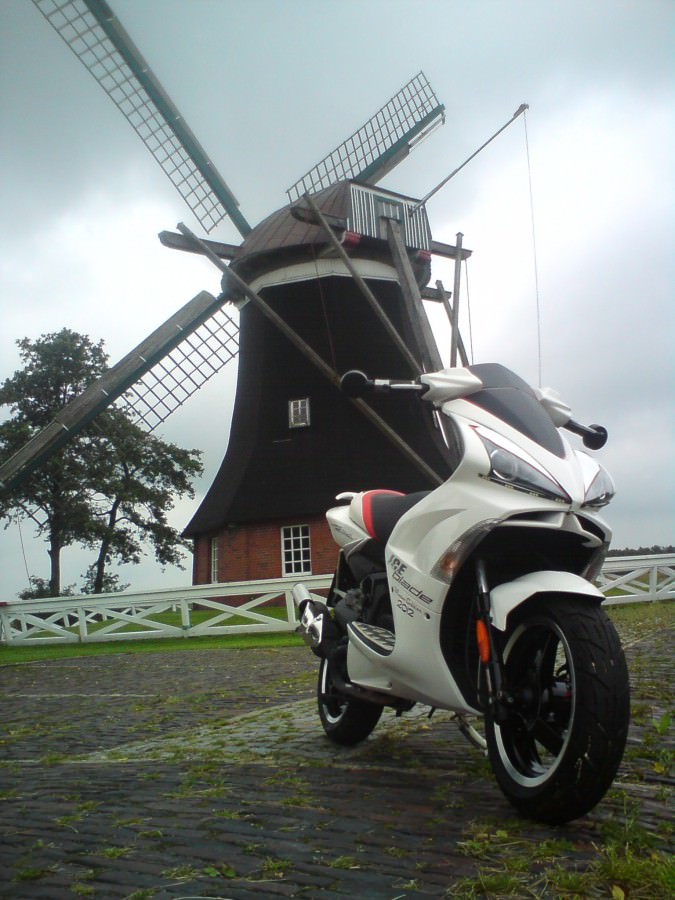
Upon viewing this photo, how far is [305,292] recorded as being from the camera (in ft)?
68.3

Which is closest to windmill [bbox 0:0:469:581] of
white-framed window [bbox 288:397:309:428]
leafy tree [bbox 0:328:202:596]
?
white-framed window [bbox 288:397:309:428]

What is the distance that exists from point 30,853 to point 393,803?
1316mm

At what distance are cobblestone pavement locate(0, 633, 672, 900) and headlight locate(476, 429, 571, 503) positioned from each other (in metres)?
1.10

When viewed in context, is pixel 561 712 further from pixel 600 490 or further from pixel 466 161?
pixel 466 161

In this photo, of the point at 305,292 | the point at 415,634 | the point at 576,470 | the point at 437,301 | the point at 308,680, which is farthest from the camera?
the point at 437,301

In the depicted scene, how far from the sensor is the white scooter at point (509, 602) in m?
→ 2.71

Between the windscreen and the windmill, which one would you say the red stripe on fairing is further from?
the windmill

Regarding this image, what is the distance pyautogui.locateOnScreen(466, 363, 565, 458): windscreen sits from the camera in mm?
3418

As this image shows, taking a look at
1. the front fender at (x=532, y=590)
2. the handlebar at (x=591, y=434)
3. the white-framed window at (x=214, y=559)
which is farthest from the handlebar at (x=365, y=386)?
the white-framed window at (x=214, y=559)

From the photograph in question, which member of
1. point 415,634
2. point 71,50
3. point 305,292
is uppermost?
point 71,50

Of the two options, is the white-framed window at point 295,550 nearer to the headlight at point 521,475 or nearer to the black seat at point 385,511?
the black seat at point 385,511

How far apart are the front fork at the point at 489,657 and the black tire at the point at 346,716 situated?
1.49m

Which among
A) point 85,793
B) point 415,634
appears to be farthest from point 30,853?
point 415,634

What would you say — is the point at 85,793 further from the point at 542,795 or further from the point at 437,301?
the point at 437,301
